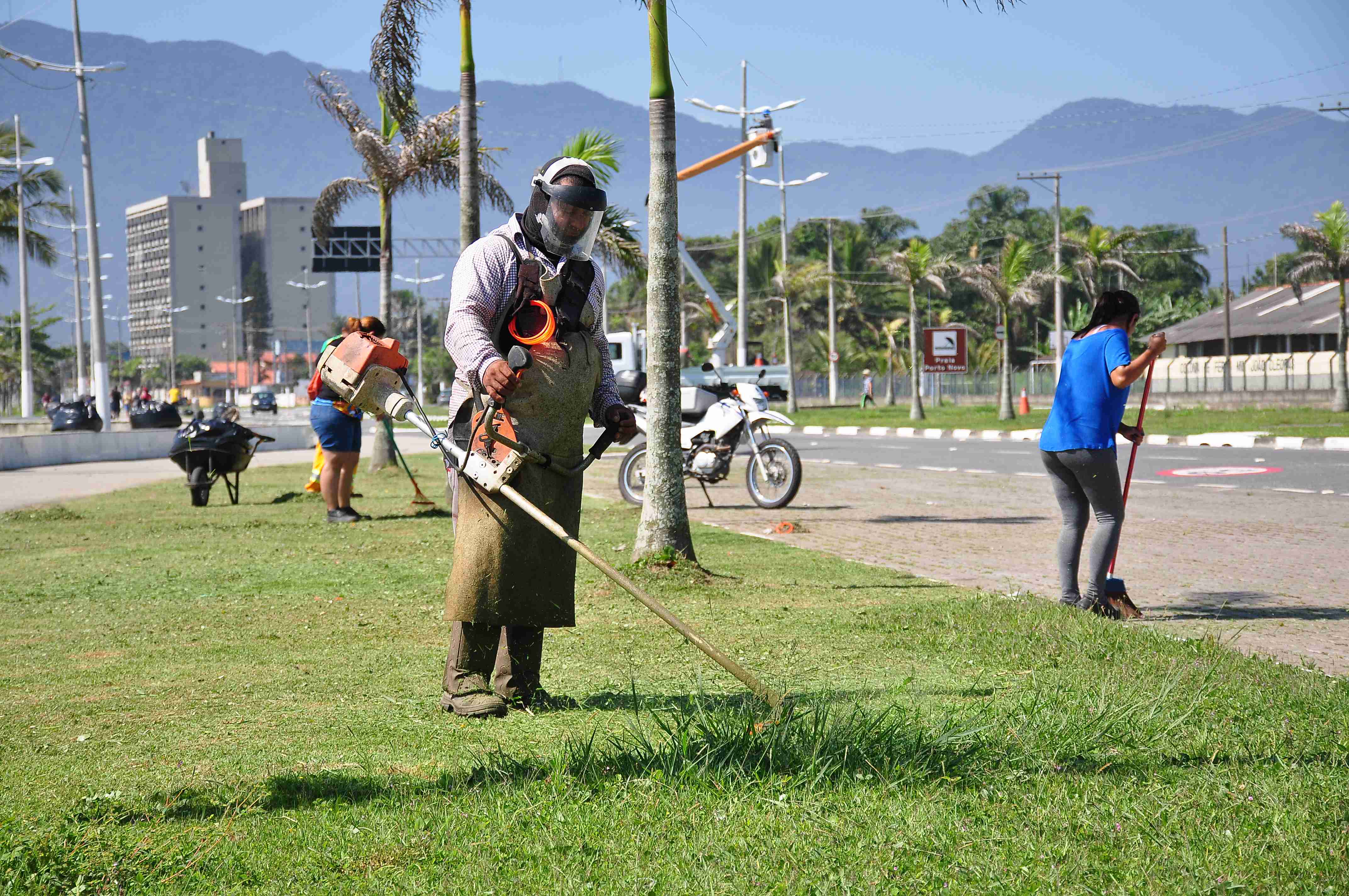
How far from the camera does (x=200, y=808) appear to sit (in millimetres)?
3533

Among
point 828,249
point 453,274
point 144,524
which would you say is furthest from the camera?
point 828,249

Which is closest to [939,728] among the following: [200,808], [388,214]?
[200,808]

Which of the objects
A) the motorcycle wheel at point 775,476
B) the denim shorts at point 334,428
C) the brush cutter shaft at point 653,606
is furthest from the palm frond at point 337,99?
the brush cutter shaft at point 653,606

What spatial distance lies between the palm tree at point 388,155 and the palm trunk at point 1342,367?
23.9 metres

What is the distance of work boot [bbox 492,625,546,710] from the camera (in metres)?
4.75

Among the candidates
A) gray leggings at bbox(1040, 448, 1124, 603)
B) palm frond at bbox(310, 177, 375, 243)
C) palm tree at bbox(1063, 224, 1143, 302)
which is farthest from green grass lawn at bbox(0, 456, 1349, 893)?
palm tree at bbox(1063, 224, 1143, 302)

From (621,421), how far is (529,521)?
1.81ft

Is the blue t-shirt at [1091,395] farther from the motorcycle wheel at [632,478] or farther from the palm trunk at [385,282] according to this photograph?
the palm trunk at [385,282]

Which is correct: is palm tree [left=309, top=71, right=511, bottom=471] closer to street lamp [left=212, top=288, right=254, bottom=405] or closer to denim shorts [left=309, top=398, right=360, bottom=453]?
denim shorts [left=309, top=398, right=360, bottom=453]

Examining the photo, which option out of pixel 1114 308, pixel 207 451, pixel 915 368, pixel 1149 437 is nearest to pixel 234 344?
pixel 915 368

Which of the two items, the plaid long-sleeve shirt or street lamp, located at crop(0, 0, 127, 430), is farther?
street lamp, located at crop(0, 0, 127, 430)

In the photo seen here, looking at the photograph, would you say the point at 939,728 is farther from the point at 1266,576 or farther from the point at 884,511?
the point at 884,511

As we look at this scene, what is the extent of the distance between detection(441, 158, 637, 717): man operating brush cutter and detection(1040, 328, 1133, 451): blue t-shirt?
306cm

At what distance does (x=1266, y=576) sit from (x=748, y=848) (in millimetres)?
6301
